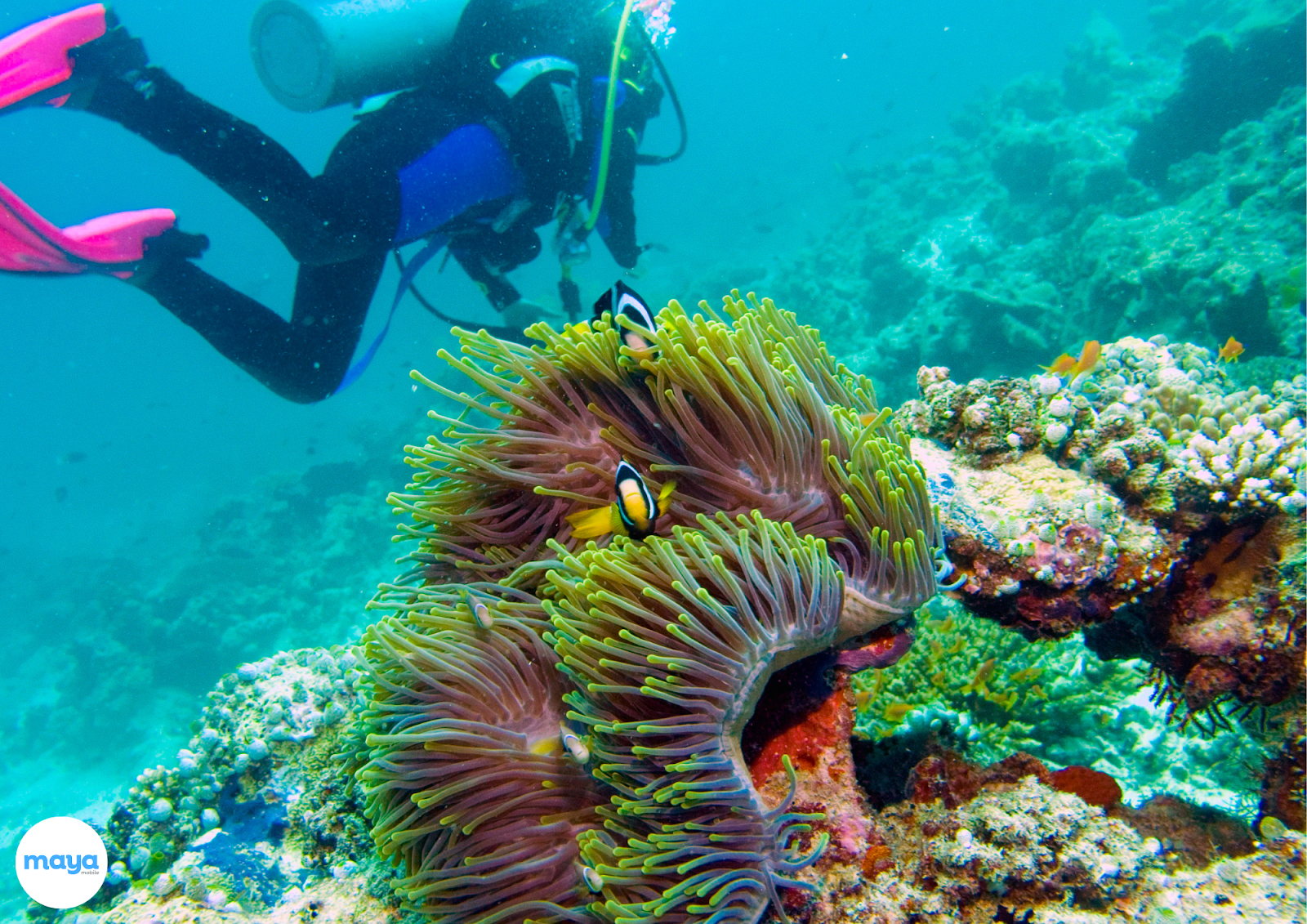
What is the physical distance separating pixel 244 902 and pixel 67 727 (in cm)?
1606

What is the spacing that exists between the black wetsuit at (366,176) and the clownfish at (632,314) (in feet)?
11.6

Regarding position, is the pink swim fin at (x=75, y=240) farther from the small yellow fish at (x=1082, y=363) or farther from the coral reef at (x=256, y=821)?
the small yellow fish at (x=1082, y=363)

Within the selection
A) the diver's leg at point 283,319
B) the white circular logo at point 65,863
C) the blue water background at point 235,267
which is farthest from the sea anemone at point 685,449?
the blue water background at point 235,267

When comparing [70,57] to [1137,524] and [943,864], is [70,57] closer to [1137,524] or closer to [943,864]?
[943,864]

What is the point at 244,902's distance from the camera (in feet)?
8.70

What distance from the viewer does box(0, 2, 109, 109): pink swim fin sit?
4668 mm

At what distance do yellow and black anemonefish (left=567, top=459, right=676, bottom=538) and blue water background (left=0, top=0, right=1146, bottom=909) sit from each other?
10903 millimetres

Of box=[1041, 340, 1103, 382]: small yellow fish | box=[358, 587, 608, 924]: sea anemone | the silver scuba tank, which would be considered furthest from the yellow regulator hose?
box=[358, 587, 608, 924]: sea anemone

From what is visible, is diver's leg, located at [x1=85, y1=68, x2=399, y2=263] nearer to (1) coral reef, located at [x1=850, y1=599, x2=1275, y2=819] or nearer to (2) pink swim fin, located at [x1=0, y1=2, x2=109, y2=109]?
(2) pink swim fin, located at [x1=0, y1=2, x2=109, y2=109]

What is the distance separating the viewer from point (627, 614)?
1.80 meters

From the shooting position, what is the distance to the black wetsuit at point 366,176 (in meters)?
4.75

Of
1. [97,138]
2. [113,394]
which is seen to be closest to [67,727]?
[113,394]

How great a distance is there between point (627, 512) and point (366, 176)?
14.4 feet

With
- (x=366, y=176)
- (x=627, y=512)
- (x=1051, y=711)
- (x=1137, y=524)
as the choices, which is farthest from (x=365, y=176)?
(x=1051, y=711)
